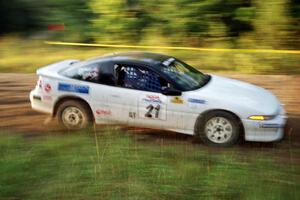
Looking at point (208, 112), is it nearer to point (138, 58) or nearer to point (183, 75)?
point (183, 75)

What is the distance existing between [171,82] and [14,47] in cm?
1067

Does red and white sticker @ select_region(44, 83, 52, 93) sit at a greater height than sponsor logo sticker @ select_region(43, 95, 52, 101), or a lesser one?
greater

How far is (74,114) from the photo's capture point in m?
7.96

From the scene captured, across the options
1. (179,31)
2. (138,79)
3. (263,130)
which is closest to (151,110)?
(138,79)

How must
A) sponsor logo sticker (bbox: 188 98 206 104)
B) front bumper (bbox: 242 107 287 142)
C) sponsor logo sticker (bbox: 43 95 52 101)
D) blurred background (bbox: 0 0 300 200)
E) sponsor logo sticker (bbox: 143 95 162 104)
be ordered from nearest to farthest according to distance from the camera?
1. blurred background (bbox: 0 0 300 200)
2. front bumper (bbox: 242 107 287 142)
3. sponsor logo sticker (bbox: 188 98 206 104)
4. sponsor logo sticker (bbox: 143 95 162 104)
5. sponsor logo sticker (bbox: 43 95 52 101)

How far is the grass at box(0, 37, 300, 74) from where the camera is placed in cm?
1305

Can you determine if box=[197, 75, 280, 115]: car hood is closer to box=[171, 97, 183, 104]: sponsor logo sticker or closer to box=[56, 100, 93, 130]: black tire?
box=[171, 97, 183, 104]: sponsor logo sticker

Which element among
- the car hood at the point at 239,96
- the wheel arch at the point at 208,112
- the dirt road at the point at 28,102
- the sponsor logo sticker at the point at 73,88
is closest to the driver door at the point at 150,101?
the wheel arch at the point at 208,112

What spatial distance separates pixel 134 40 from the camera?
1681cm

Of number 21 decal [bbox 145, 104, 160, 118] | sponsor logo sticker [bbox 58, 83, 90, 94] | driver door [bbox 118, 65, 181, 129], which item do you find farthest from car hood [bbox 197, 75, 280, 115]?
sponsor logo sticker [bbox 58, 83, 90, 94]

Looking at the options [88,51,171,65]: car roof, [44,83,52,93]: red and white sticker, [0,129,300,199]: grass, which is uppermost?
[88,51,171,65]: car roof

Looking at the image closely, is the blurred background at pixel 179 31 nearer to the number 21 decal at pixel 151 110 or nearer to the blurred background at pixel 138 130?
the blurred background at pixel 138 130

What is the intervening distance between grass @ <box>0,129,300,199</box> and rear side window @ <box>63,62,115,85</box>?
5.87ft

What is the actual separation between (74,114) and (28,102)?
8.06 feet
